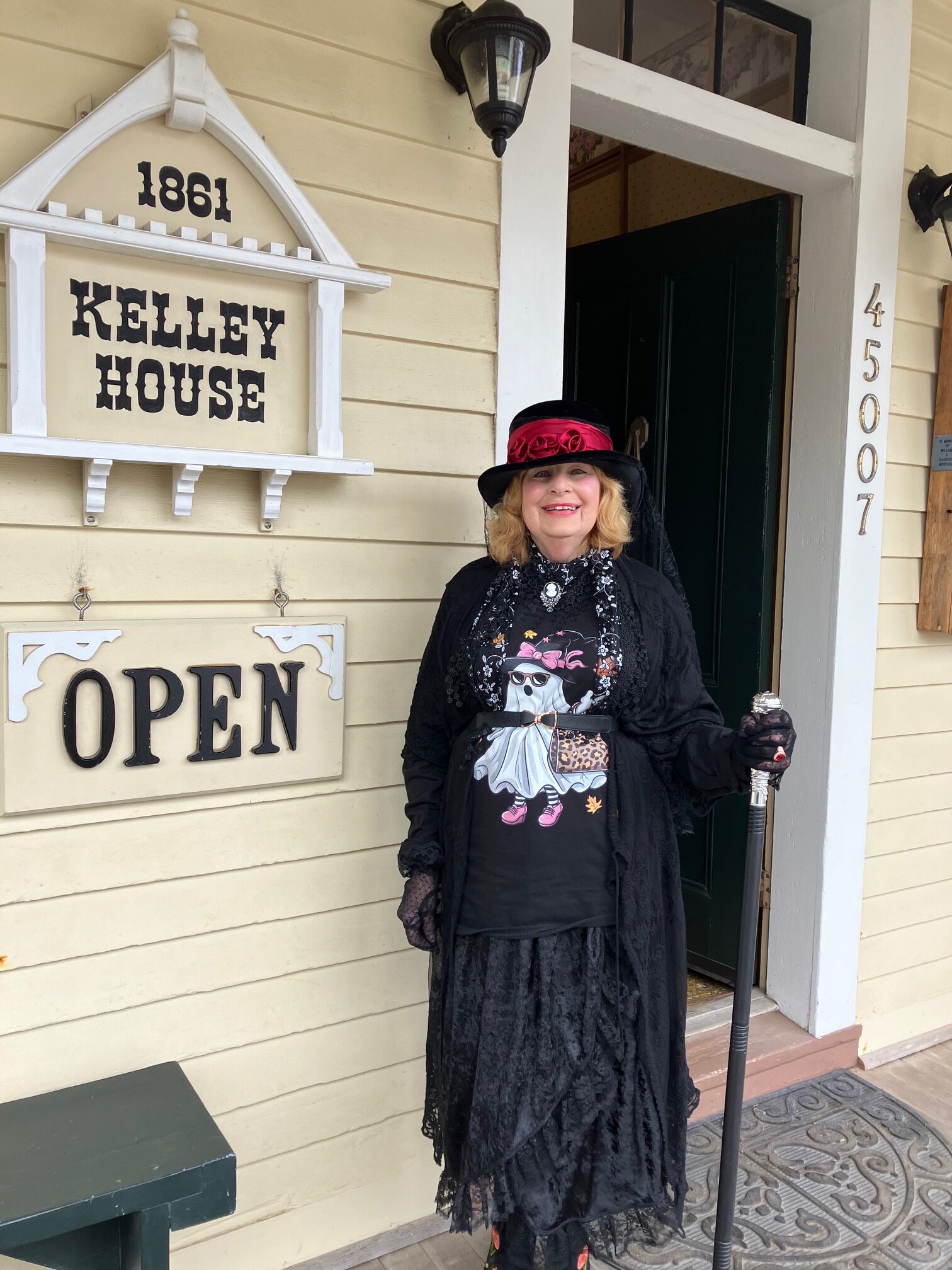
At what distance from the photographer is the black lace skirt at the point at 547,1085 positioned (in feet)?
5.86

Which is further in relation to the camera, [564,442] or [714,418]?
[714,418]

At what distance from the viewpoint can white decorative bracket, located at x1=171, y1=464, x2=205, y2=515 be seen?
1791mm

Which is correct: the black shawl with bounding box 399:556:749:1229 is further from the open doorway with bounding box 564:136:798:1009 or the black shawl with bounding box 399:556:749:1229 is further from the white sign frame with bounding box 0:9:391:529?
the open doorway with bounding box 564:136:798:1009

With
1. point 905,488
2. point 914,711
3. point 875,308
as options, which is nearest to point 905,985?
point 914,711

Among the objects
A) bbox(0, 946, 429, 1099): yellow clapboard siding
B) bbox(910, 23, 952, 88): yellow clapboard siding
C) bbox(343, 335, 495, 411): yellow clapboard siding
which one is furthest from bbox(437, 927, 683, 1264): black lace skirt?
bbox(910, 23, 952, 88): yellow clapboard siding

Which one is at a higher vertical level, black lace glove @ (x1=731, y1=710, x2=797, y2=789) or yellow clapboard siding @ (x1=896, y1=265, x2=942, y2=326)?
yellow clapboard siding @ (x1=896, y1=265, x2=942, y2=326)

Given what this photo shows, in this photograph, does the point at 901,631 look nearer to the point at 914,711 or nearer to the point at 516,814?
the point at 914,711

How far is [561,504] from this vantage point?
72.1 inches

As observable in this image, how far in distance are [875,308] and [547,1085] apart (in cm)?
224

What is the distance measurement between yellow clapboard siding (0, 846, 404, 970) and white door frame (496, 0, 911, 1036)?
1.37 meters

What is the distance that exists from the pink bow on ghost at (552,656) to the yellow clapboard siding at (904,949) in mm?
1786

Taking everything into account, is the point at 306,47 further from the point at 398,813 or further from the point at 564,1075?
the point at 564,1075

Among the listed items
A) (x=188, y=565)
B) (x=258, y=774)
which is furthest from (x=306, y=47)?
(x=258, y=774)

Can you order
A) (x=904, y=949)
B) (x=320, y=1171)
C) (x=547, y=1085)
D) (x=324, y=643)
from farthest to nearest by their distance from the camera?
(x=904, y=949), (x=320, y=1171), (x=324, y=643), (x=547, y=1085)
